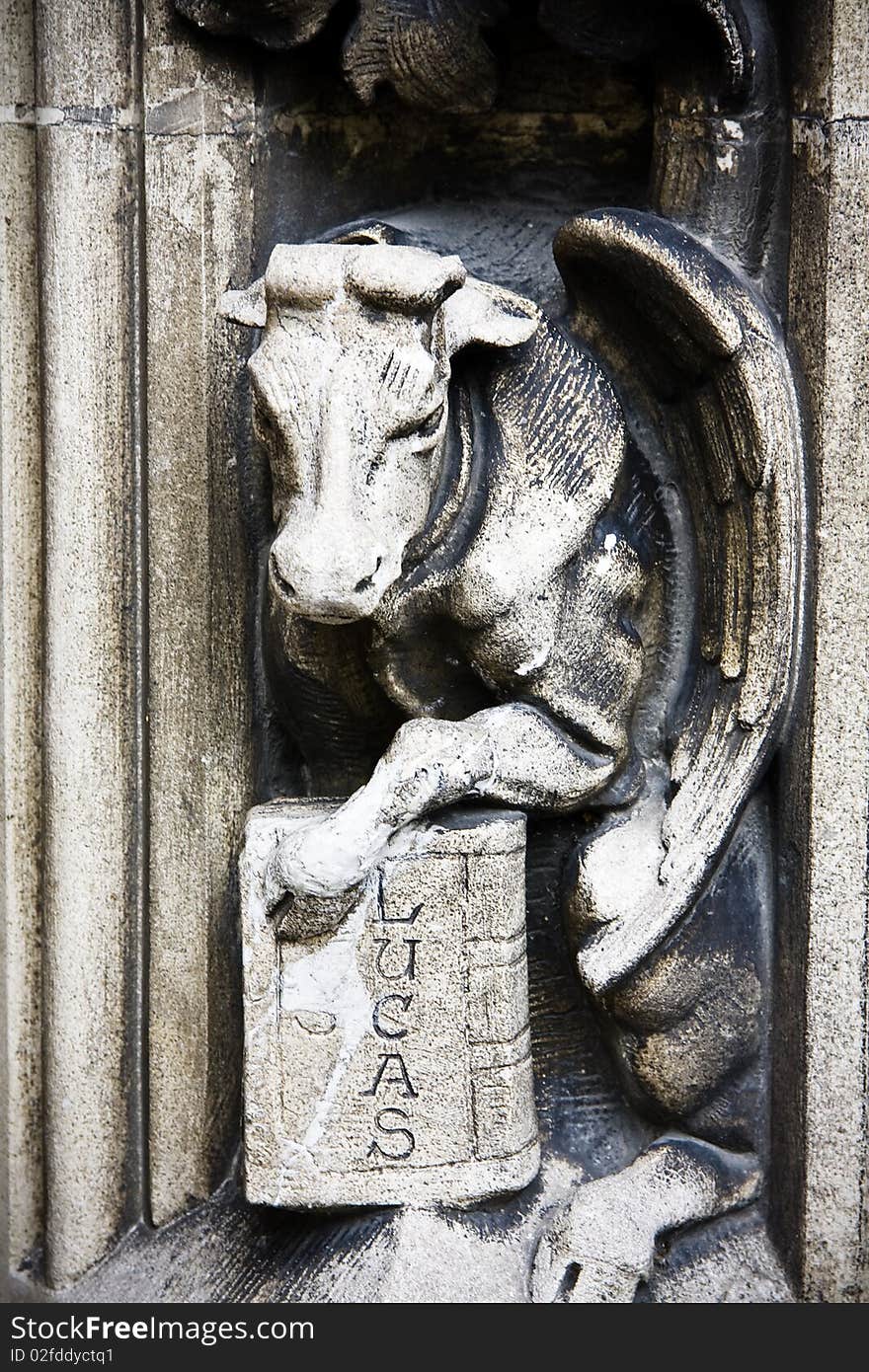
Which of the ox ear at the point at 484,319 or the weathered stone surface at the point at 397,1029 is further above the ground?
the ox ear at the point at 484,319

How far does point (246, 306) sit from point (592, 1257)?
1.18 m

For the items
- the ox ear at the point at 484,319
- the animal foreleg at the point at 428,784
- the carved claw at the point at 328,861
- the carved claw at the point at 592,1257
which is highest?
the ox ear at the point at 484,319

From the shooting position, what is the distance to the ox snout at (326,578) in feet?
6.70

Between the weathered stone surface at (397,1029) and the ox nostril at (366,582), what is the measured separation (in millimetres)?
339

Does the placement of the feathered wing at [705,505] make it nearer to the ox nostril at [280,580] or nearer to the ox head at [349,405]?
the ox head at [349,405]

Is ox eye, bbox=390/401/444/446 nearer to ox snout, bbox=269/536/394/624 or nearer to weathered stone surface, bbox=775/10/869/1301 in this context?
ox snout, bbox=269/536/394/624

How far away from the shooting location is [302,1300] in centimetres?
235

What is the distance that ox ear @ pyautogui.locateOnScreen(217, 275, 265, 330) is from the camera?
222cm

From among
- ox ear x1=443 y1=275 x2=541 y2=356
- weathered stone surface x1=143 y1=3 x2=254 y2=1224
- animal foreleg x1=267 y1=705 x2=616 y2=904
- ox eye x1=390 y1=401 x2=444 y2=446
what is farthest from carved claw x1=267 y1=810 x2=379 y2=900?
ox ear x1=443 y1=275 x2=541 y2=356

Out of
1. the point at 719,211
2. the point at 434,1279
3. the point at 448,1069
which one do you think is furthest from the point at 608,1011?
the point at 719,211

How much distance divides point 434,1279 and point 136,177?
1.35m

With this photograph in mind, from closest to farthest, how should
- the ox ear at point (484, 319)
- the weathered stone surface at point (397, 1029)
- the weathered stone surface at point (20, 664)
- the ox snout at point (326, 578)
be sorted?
the ox snout at point (326, 578) < the ox ear at point (484, 319) < the weathered stone surface at point (397, 1029) < the weathered stone surface at point (20, 664)

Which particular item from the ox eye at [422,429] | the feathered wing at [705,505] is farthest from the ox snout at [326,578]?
the feathered wing at [705,505]

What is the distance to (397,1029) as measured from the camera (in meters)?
2.30
